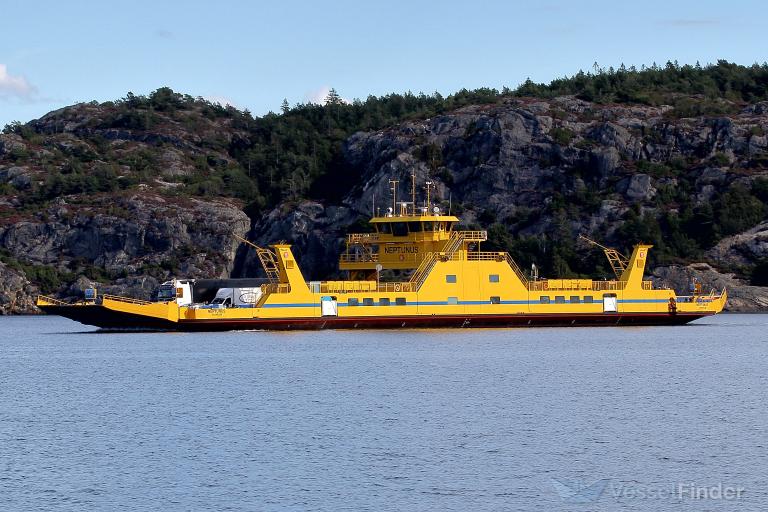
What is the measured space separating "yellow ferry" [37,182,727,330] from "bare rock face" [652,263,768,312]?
3258cm

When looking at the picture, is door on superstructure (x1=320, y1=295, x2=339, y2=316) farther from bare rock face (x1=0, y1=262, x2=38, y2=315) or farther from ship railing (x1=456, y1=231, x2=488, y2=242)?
bare rock face (x1=0, y1=262, x2=38, y2=315)

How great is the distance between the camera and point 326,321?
77750 millimetres

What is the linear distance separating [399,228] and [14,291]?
7192 centimetres

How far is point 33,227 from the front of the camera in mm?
146625

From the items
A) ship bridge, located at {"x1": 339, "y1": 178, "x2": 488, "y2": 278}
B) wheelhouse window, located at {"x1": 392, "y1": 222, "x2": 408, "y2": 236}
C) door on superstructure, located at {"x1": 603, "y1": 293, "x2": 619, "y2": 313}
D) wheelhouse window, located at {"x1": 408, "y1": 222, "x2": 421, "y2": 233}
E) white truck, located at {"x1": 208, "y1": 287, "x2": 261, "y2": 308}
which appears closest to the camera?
white truck, located at {"x1": 208, "y1": 287, "x2": 261, "y2": 308}

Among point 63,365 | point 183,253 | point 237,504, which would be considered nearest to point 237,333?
point 63,365

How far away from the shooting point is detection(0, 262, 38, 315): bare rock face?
137 m

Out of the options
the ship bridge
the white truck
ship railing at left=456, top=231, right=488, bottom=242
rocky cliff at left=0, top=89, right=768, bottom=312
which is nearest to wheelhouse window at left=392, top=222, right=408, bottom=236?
the ship bridge

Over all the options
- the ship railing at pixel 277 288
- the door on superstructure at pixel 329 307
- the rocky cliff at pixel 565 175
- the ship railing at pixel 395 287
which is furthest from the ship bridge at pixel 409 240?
the rocky cliff at pixel 565 175

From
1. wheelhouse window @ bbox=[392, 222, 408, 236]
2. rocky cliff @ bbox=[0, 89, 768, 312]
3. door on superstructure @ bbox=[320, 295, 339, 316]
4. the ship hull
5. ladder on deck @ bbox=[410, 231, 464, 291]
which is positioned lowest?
the ship hull

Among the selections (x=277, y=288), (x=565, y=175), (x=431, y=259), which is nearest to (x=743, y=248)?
(x=565, y=175)

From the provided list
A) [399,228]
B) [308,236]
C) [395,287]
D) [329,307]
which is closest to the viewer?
[329,307]

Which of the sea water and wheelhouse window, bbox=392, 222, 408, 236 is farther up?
wheelhouse window, bbox=392, 222, 408, 236

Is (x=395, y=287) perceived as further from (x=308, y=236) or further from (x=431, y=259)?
(x=308, y=236)
